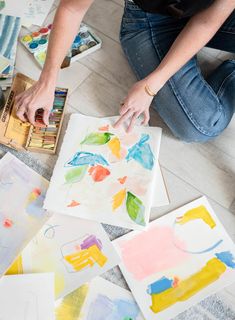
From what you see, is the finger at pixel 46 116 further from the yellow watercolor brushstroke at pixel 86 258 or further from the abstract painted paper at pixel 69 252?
the yellow watercolor brushstroke at pixel 86 258

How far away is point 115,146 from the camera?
1014mm

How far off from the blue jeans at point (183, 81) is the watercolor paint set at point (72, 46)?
145 millimetres

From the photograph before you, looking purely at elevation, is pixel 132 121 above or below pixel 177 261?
above

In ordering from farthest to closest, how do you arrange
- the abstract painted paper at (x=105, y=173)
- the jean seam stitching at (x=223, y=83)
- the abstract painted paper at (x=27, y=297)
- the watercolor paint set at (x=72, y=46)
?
1. the watercolor paint set at (x=72, y=46)
2. the jean seam stitching at (x=223, y=83)
3. the abstract painted paper at (x=105, y=173)
4. the abstract painted paper at (x=27, y=297)

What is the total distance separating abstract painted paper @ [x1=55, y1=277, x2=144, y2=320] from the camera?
0.87 meters

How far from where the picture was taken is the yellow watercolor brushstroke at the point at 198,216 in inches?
37.8

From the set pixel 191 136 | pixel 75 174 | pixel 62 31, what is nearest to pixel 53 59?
pixel 62 31

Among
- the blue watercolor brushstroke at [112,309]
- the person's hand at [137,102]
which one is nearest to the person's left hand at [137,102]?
the person's hand at [137,102]

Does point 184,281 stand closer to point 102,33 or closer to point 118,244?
point 118,244

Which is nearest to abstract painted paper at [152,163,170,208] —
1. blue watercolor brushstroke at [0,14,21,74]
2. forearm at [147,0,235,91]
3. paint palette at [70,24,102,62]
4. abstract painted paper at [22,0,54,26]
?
forearm at [147,0,235,91]

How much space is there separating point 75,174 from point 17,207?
0.55ft

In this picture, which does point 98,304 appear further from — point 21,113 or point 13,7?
point 13,7

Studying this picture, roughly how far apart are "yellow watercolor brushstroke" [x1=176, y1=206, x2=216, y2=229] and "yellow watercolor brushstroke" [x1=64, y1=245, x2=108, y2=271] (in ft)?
0.72

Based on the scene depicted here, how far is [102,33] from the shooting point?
126 centimetres
